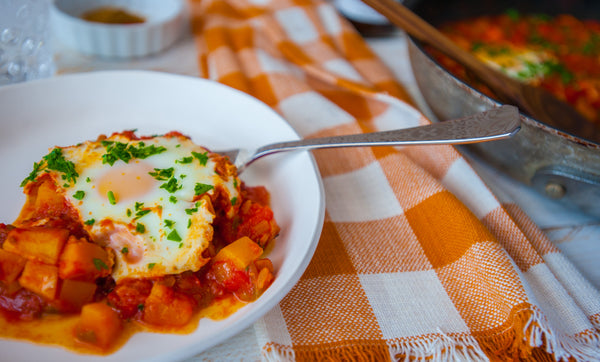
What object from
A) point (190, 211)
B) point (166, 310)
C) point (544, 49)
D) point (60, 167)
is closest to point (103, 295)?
point (166, 310)

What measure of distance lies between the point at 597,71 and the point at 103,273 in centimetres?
330

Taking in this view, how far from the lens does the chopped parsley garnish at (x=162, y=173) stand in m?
1.63

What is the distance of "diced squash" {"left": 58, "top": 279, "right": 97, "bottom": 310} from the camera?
53.8 inches

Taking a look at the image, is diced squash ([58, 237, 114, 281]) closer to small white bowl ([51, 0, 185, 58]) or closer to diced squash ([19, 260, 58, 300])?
diced squash ([19, 260, 58, 300])

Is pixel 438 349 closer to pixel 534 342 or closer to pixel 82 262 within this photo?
pixel 534 342

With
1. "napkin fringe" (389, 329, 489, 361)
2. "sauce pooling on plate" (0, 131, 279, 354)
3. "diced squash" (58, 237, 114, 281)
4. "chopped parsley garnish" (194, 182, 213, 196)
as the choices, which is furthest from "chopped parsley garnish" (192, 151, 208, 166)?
"napkin fringe" (389, 329, 489, 361)

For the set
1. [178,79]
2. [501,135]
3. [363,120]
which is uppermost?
[501,135]

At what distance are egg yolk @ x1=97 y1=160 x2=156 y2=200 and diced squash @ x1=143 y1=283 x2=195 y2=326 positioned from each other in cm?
36

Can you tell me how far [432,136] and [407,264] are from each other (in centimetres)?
48

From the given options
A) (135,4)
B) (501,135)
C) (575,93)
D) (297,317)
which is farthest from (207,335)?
(575,93)

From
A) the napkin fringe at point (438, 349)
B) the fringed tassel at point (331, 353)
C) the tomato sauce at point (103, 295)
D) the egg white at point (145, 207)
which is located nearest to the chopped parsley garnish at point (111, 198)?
the egg white at point (145, 207)

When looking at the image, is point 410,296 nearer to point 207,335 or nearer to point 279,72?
point 207,335

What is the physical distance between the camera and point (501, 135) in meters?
1.67

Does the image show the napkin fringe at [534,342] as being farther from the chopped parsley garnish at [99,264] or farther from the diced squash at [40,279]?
the diced squash at [40,279]
